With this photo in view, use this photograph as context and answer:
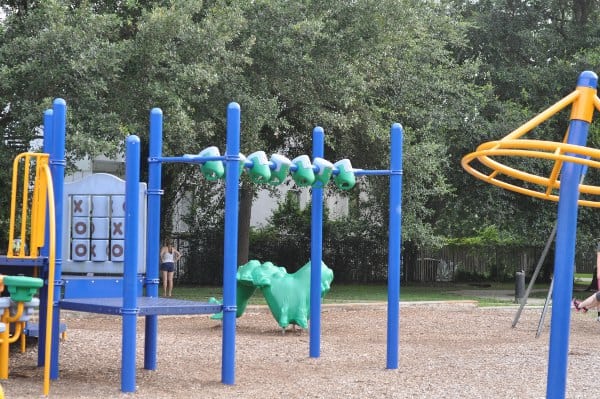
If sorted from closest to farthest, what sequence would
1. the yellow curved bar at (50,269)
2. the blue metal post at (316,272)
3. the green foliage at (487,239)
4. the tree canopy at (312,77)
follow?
the yellow curved bar at (50,269)
the blue metal post at (316,272)
the tree canopy at (312,77)
the green foliage at (487,239)

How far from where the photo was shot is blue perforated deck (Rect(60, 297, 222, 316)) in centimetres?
755

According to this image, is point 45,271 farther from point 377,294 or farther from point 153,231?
point 377,294

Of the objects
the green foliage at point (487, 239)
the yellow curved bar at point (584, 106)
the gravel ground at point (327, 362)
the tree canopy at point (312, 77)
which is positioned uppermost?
the tree canopy at point (312, 77)

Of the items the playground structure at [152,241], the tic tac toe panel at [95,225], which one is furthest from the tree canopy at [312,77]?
the playground structure at [152,241]

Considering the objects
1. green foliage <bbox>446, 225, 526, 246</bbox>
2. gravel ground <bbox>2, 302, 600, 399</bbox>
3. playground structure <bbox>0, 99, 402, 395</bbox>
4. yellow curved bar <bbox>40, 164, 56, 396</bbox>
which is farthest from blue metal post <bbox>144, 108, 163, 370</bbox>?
green foliage <bbox>446, 225, 526, 246</bbox>

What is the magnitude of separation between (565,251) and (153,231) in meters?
4.77

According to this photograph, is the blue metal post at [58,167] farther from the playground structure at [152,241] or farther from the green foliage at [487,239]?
the green foliage at [487,239]

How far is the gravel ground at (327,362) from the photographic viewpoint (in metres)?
7.60

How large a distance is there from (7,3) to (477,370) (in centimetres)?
1171

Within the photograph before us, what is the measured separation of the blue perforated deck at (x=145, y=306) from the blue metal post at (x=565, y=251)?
142 inches

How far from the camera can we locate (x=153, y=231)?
869 cm

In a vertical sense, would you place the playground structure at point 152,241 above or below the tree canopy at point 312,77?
below

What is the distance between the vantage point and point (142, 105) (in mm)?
15453

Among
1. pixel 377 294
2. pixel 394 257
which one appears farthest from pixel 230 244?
pixel 377 294
